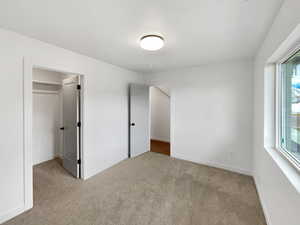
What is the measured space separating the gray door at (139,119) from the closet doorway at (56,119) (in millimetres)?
1410

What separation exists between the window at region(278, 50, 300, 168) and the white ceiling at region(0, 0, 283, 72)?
56cm

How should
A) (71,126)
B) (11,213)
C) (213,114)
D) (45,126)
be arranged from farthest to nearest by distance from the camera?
(45,126)
(213,114)
(71,126)
(11,213)

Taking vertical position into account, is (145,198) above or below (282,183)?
below

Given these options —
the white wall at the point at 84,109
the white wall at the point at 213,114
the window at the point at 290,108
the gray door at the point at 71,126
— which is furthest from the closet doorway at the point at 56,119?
the window at the point at 290,108

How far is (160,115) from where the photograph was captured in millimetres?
5770

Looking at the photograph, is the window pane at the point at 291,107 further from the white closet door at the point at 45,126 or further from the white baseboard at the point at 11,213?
the white closet door at the point at 45,126

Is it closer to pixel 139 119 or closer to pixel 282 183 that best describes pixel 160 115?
pixel 139 119

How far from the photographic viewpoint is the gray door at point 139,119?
12.4 ft

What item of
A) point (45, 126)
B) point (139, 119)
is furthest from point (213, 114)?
point (45, 126)

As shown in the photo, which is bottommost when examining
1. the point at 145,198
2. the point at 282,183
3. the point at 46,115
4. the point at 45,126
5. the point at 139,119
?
the point at 145,198

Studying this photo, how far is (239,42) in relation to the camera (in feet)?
6.74

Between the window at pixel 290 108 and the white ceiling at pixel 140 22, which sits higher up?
the white ceiling at pixel 140 22

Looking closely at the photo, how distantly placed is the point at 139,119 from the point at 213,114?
1.98 metres

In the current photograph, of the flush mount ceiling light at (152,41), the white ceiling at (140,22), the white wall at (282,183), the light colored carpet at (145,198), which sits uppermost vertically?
the white ceiling at (140,22)
